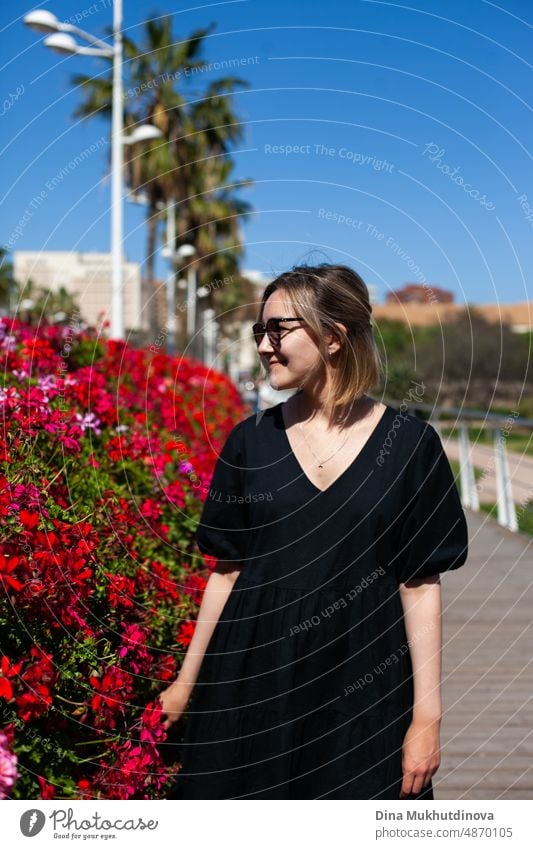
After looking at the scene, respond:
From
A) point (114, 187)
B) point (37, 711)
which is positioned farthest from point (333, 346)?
point (114, 187)

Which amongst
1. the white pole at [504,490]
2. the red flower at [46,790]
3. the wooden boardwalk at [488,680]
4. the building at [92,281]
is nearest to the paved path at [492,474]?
the white pole at [504,490]

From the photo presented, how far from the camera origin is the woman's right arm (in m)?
2.25

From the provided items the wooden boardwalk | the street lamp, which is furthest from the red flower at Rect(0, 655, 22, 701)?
the street lamp

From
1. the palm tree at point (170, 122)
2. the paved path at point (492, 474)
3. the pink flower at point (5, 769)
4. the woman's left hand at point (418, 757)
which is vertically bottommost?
the pink flower at point (5, 769)

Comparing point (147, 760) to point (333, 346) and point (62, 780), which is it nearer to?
point (62, 780)

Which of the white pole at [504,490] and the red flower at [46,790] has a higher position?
the white pole at [504,490]

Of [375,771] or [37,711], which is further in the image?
[375,771]

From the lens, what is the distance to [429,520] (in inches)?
84.0

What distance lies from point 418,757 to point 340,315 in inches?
38.5

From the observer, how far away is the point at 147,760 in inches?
90.8

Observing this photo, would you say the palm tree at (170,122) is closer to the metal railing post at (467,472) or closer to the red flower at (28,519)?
the metal railing post at (467,472)

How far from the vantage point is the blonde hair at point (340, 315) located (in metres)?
2.18

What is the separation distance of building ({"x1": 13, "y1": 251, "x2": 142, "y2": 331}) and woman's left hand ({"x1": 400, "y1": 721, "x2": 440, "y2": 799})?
4.70 ft
